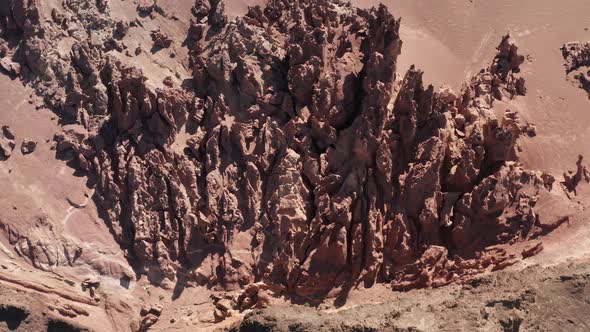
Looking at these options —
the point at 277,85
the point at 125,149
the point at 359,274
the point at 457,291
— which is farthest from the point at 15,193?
the point at 457,291

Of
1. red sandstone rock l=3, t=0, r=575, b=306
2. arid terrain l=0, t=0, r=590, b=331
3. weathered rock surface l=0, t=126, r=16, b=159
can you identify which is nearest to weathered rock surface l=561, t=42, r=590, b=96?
arid terrain l=0, t=0, r=590, b=331

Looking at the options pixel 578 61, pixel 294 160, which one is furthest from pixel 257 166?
pixel 578 61

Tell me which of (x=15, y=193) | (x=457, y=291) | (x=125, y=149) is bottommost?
(x=457, y=291)

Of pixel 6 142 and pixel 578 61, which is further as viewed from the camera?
pixel 578 61

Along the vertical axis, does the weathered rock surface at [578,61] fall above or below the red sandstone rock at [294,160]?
above

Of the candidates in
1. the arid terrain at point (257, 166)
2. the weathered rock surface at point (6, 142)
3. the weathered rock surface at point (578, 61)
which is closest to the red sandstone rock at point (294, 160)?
the arid terrain at point (257, 166)

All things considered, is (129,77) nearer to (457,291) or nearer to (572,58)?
(457,291)

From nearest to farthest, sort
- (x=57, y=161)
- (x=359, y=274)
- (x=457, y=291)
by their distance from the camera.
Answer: (x=457, y=291), (x=359, y=274), (x=57, y=161)

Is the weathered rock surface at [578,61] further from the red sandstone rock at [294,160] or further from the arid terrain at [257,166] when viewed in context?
the red sandstone rock at [294,160]

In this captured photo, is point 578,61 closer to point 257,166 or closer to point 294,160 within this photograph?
point 294,160
